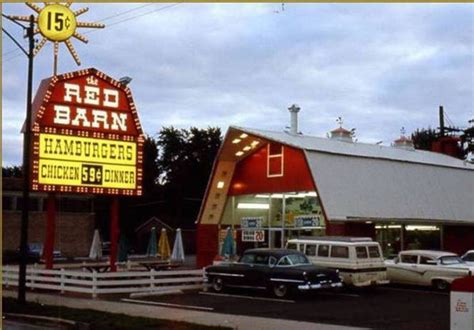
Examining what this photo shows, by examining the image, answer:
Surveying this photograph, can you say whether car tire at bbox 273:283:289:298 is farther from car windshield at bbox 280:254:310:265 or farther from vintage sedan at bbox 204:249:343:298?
car windshield at bbox 280:254:310:265

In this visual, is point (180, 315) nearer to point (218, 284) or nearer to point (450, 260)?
point (218, 284)

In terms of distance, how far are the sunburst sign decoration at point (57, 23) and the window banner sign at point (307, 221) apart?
13261mm

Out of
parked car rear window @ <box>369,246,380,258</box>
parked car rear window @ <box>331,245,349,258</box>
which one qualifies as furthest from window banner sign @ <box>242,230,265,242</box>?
parked car rear window @ <box>369,246,380,258</box>

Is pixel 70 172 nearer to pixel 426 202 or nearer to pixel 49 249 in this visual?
pixel 49 249

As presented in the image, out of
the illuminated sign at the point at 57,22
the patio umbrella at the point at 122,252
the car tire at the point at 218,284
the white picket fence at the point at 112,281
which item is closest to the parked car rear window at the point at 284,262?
the car tire at the point at 218,284

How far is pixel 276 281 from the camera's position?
967 inches

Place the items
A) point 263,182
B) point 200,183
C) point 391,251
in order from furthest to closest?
point 200,183
point 263,182
point 391,251

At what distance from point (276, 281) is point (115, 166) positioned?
23.1 ft

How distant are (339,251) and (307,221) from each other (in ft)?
26.4

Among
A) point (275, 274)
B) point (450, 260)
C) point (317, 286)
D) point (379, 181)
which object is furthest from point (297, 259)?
point (379, 181)

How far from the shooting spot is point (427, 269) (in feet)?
90.2

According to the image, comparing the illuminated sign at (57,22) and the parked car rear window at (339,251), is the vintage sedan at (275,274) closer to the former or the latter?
the parked car rear window at (339,251)

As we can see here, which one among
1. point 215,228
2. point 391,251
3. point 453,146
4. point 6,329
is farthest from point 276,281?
point 453,146

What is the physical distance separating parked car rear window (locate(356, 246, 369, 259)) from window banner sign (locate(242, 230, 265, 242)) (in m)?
11.3
